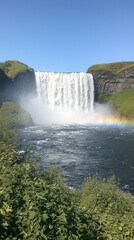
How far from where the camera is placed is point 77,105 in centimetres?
18612

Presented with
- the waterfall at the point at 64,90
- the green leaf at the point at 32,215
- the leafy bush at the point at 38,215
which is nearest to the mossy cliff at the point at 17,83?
the waterfall at the point at 64,90

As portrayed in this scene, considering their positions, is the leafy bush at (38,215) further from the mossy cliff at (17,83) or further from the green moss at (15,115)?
the mossy cliff at (17,83)

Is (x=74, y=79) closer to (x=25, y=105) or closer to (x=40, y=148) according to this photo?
(x=25, y=105)

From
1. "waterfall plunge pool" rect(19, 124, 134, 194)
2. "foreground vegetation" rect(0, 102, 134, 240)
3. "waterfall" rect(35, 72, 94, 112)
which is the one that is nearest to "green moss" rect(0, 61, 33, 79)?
"waterfall" rect(35, 72, 94, 112)

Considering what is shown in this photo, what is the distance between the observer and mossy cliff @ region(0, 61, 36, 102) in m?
169

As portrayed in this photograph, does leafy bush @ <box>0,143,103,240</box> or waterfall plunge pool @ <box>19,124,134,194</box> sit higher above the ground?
leafy bush @ <box>0,143,103,240</box>

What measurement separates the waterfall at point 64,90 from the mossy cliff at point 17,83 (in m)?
3.74

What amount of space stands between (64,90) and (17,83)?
2440cm

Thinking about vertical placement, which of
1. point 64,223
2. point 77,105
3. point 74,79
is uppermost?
point 64,223

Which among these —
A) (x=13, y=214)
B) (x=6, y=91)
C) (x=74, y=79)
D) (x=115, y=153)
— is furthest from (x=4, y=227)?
(x=74, y=79)

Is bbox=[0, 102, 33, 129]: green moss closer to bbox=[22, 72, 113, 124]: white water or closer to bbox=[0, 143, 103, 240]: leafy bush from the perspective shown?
bbox=[22, 72, 113, 124]: white water

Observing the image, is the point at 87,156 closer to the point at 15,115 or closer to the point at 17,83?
the point at 15,115

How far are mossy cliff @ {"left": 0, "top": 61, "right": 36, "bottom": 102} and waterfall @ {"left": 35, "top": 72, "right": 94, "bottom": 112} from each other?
374 centimetres

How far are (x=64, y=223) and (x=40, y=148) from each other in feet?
222
